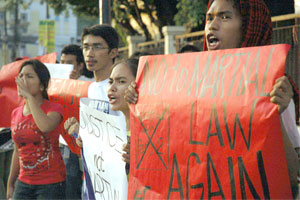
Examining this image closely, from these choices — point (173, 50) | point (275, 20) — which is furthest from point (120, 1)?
point (275, 20)

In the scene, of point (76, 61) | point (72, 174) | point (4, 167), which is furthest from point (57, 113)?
point (76, 61)

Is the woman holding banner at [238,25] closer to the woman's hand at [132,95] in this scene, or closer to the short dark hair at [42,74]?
the woman's hand at [132,95]

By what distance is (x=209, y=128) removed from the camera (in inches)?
89.2

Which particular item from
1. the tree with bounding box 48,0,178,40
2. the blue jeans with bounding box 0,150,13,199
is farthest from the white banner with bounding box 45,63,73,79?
the tree with bounding box 48,0,178,40

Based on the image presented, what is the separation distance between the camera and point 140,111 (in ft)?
8.46

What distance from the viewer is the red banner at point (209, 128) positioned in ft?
6.79

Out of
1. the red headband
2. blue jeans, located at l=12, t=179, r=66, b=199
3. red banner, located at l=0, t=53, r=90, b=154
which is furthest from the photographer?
red banner, located at l=0, t=53, r=90, b=154

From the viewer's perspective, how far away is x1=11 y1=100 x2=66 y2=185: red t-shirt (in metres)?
4.04

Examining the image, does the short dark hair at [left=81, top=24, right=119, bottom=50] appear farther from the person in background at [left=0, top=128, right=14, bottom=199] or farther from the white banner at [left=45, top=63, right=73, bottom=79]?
the person in background at [left=0, top=128, right=14, bottom=199]

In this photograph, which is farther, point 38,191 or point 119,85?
point 38,191

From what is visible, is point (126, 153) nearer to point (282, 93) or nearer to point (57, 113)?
point (282, 93)

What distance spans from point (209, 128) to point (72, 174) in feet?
9.54

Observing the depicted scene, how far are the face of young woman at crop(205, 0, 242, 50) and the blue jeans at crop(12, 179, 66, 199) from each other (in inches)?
79.6

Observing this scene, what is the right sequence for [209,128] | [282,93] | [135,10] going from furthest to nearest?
[135,10]
[209,128]
[282,93]
